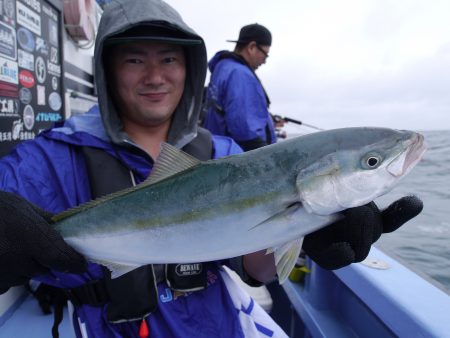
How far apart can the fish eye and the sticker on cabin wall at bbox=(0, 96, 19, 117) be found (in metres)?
3.08

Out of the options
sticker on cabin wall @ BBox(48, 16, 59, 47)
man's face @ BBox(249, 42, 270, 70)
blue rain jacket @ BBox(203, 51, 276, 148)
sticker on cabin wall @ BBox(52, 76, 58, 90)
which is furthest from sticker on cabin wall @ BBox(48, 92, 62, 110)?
man's face @ BBox(249, 42, 270, 70)

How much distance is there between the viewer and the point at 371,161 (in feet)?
5.72

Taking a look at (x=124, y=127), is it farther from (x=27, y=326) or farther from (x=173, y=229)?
(x=27, y=326)

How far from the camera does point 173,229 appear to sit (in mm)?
1822

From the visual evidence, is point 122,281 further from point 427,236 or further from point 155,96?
point 427,236

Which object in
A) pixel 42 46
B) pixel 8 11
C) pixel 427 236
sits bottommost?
pixel 427 236

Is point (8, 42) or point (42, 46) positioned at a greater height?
A: point (42, 46)

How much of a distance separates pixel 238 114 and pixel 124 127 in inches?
115

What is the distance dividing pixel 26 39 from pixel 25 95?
56 cm

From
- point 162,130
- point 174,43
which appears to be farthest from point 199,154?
point 174,43

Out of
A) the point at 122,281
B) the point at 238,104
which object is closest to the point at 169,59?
the point at 122,281

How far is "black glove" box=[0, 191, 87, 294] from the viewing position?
1900 millimetres

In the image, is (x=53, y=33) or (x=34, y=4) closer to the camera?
(x=34, y=4)

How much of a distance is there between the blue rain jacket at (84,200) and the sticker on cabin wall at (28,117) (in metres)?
1.43
